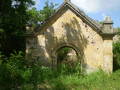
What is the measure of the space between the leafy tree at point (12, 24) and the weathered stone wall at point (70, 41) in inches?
89.0

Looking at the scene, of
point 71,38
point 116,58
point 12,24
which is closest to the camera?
point 71,38

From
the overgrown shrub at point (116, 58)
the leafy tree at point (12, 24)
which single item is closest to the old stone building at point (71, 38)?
the leafy tree at point (12, 24)

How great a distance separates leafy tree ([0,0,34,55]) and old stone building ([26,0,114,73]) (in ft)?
6.17

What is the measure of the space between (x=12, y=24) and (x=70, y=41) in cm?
487

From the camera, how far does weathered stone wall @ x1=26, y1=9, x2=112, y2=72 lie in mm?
22156

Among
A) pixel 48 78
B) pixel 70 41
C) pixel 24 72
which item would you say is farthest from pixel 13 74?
pixel 70 41

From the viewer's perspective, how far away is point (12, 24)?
2314cm

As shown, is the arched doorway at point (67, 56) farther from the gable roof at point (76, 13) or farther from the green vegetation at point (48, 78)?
the green vegetation at point (48, 78)

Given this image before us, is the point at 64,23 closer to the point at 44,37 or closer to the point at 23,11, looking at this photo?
the point at 44,37

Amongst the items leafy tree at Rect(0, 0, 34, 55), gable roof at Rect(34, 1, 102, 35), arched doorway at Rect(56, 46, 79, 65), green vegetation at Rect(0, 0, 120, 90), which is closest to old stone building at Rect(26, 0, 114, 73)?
gable roof at Rect(34, 1, 102, 35)

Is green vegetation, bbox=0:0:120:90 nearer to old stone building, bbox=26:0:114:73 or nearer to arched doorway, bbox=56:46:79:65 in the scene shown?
old stone building, bbox=26:0:114:73

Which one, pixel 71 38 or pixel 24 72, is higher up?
pixel 71 38

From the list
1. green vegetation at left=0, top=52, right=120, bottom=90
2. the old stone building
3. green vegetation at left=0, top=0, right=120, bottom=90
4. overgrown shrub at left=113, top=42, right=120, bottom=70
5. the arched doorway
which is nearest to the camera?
green vegetation at left=0, top=52, right=120, bottom=90

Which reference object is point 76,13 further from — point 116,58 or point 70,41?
point 116,58
